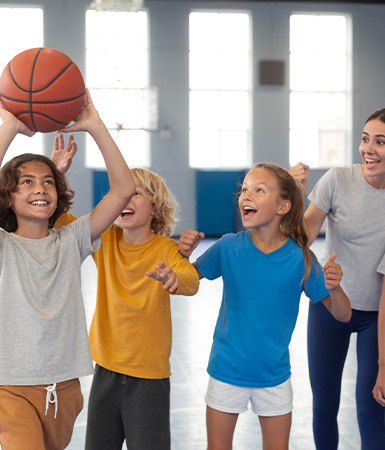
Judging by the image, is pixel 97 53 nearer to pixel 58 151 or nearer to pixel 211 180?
pixel 211 180

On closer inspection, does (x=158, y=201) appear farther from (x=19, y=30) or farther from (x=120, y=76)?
(x=19, y=30)

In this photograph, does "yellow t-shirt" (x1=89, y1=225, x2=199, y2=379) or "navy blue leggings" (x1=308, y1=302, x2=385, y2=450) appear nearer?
"yellow t-shirt" (x1=89, y1=225, x2=199, y2=379)

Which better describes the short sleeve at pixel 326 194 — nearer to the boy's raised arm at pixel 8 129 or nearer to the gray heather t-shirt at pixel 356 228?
the gray heather t-shirt at pixel 356 228

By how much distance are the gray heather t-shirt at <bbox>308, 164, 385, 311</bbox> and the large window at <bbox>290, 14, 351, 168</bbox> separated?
10.2 m

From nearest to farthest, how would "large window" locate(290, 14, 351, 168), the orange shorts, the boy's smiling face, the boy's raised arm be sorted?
the orange shorts, the boy's raised arm, the boy's smiling face, "large window" locate(290, 14, 351, 168)

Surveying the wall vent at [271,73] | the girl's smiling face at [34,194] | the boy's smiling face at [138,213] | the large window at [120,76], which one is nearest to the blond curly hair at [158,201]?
the boy's smiling face at [138,213]

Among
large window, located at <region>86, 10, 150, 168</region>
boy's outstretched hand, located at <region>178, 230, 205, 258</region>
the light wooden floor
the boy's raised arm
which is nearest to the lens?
the boy's raised arm

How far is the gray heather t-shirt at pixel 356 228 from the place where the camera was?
2.32 meters

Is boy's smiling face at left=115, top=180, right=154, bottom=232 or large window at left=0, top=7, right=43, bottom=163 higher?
large window at left=0, top=7, right=43, bottom=163

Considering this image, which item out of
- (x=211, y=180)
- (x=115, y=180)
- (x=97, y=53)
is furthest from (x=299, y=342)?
(x=97, y=53)

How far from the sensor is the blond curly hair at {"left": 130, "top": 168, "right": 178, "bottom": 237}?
2.23 metres

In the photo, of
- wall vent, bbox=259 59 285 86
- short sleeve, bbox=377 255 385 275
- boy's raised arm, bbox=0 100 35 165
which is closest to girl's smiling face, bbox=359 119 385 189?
short sleeve, bbox=377 255 385 275

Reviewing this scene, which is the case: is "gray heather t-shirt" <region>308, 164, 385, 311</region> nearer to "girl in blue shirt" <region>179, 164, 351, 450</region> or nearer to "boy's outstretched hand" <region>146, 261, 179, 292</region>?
"girl in blue shirt" <region>179, 164, 351, 450</region>

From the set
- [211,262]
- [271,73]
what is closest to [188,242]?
[211,262]
